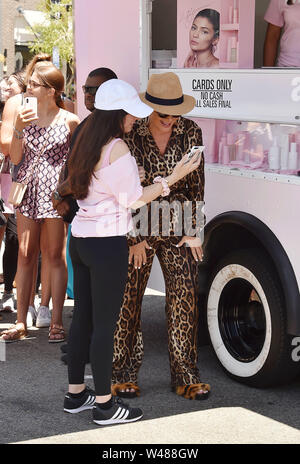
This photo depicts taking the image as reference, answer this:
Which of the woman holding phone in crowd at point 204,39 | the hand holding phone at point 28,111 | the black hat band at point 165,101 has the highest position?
the woman holding phone in crowd at point 204,39

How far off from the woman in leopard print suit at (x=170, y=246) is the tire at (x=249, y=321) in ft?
0.85

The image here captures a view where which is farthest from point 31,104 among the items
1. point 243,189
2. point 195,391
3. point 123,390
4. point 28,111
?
point 195,391

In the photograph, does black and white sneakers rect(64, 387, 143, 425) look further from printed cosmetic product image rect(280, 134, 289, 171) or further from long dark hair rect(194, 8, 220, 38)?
long dark hair rect(194, 8, 220, 38)

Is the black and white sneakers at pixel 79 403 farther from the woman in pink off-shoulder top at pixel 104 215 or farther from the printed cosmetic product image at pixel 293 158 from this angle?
the printed cosmetic product image at pixel 293 158

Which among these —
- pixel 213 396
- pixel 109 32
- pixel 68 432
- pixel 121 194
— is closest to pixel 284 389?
pixel 213 396

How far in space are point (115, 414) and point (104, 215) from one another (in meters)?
1.02

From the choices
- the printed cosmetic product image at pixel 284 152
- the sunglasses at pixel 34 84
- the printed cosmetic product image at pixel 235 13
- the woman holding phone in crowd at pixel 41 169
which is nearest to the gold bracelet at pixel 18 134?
the woman holding phone in crowd at pixel 41 169

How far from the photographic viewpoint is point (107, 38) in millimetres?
5695

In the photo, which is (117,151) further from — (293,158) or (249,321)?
(249,321)

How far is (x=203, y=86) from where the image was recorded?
16.3 ft

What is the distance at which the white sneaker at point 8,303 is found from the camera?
6.61 m

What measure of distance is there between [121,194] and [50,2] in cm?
3110

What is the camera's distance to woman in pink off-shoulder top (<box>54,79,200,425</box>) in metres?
3.87

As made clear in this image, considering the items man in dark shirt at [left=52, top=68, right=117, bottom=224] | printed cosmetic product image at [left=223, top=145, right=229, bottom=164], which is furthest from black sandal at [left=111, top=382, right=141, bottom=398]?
printed cosmetic product image at [left=223, top=145, right=229, bottom=164]
